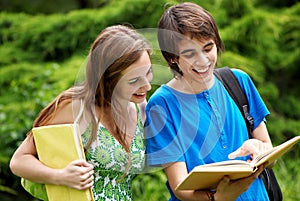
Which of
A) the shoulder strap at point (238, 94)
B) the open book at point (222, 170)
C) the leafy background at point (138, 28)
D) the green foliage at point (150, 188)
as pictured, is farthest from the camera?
the leafy background at point (138, 28)

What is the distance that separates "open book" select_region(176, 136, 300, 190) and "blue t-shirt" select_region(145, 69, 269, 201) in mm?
175

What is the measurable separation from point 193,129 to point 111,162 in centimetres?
34

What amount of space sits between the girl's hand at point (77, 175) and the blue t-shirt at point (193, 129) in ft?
1.02

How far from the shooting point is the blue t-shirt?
2.64m

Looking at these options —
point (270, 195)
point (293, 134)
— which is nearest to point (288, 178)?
point (293, 134)

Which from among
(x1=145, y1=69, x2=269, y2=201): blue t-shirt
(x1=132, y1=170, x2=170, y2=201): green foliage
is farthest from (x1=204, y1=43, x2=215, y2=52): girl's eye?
(x1=132, y1=170, x2=170, y2=201): green foliage

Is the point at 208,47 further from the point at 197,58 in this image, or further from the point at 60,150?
the point at 60,150

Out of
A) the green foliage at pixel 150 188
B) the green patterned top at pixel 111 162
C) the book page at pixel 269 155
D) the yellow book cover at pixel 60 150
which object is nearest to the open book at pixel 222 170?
the book page at pixel 269 155

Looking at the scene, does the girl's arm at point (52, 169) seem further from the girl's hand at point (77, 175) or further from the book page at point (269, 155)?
the book page at point (269, 155)

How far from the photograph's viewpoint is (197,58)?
8.52 ft

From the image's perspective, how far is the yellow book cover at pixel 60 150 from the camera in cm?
246

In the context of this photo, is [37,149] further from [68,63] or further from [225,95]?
[68,63]

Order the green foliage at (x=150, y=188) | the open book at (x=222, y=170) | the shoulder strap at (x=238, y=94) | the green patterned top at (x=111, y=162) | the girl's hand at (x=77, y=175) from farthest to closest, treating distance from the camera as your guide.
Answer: the green foliage at (x=150, y=188) → the shoulder strap at (x=238, y=94) → the green patterned top at (x=111, y=162) → the girl's hand at (x=77, y=175) → the open book at (x=222, y=170)

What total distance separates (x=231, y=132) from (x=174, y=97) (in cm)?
27
